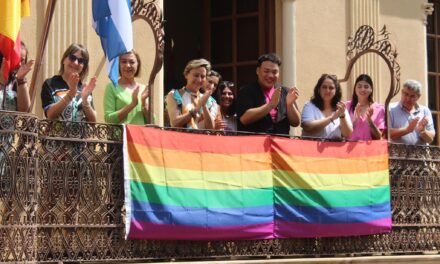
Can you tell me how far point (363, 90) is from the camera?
1158 cm

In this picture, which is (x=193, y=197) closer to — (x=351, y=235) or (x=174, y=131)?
(x=174, y=131)

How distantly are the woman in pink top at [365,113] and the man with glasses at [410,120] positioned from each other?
0.92ft

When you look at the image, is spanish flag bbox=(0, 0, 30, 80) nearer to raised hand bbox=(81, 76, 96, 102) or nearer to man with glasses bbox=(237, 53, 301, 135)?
raised hand bbox=(81, 76, 96, 102)

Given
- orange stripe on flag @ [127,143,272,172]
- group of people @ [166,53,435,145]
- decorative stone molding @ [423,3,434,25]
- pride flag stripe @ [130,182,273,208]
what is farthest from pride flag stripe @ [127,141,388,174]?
decorative stone molding @ [423,3,434,25]

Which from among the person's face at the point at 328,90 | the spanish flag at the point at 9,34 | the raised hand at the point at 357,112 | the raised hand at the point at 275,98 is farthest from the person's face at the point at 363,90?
the spanish flag at the point at 9,34

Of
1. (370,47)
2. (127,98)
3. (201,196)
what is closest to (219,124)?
(127,98)

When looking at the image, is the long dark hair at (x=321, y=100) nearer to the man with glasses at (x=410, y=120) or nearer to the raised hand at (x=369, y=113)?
the raised hand at (x=369, y=113)

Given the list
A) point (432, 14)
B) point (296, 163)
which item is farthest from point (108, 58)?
point (432, 14)

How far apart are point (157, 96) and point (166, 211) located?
378cm

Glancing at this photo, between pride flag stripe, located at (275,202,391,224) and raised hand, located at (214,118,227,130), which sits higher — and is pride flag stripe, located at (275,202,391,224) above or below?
below

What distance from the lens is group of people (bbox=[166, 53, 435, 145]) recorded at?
1009cm

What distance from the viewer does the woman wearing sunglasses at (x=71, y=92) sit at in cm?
895

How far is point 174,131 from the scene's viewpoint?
939 cm

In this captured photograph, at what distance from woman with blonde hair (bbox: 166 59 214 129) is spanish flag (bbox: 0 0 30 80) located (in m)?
2.03
